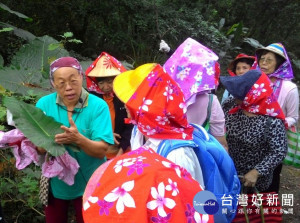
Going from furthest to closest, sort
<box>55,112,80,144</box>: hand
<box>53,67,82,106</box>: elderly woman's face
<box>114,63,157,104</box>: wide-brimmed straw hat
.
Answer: <box>53,67,82,106</box>: elderly woman's face, <box>55,112,80,144</box>: hand, <box>114,63,157,104</box>: wide-brimmed straw hat

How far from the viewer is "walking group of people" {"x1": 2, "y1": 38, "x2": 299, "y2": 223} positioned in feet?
4.04

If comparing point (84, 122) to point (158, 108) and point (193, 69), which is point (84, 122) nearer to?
point (158, 108)

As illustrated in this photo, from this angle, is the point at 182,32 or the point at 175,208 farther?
the point at 182,32

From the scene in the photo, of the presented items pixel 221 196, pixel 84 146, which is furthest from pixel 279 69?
pixel 84 146

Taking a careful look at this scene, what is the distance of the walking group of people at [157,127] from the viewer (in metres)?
1.23

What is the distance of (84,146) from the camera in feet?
6.33

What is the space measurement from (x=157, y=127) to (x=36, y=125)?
71 centimetres

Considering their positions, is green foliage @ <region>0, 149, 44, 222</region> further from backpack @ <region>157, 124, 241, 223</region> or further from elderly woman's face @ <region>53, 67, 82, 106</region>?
backpack @ <region>157, 124, 241, 223</region>

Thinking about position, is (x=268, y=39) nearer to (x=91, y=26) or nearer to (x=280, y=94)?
(x=91, y=26)

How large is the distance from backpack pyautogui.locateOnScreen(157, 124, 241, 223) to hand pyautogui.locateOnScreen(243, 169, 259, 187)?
0.63 m

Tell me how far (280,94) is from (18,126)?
237 cm

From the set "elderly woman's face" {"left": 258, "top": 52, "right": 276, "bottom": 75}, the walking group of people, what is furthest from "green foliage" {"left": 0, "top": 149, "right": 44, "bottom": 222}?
"elderly woman's face" {"left": 258, "top": 52, "right": 276, "bottom": 75}

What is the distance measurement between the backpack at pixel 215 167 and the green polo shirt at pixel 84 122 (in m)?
0.58

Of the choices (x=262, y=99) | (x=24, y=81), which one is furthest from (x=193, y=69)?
(x=24, y=81)
